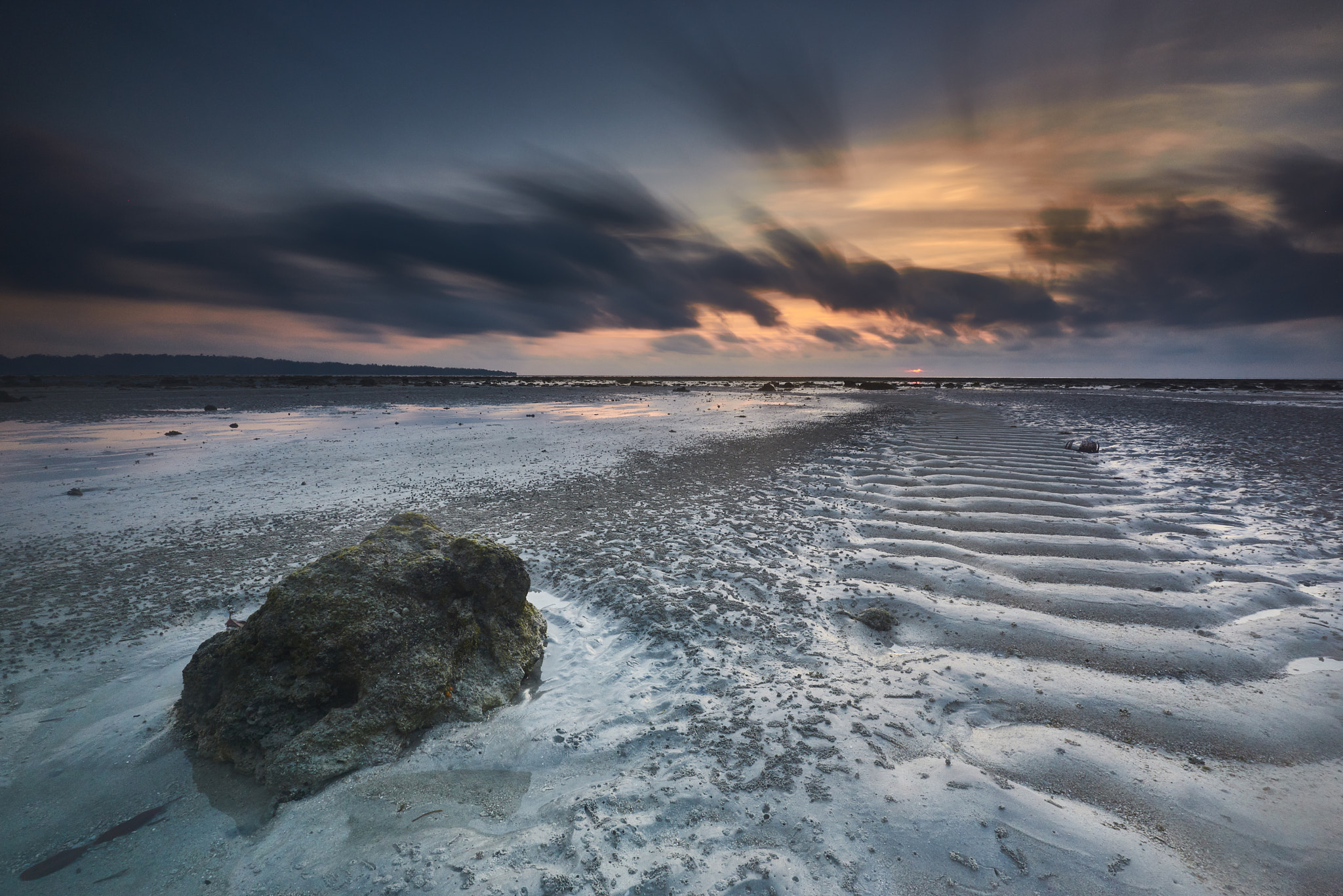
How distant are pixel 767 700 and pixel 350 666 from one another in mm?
3006

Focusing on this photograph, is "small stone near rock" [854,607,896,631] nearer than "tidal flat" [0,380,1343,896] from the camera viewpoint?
No

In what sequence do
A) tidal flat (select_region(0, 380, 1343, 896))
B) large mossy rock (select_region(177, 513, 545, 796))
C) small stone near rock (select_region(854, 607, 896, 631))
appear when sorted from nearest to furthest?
1. tidal flat (select_region(0, 380, 1343, 896))
2. large mossy rock (select_region(177, 513, 545, 796))
3. small stone near rock (select_region(854, 607, 896, 631))

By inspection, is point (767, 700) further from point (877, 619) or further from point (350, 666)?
point (350, 666)

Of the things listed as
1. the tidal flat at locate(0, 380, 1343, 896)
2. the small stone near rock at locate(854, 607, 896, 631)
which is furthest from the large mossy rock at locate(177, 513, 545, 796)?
the small stone near rock at locate(854, 607, 896, 631)

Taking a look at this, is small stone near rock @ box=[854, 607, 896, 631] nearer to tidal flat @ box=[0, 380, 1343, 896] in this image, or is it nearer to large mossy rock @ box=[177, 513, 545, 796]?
tidal flat @ box=[0, 380, 1343, 896]

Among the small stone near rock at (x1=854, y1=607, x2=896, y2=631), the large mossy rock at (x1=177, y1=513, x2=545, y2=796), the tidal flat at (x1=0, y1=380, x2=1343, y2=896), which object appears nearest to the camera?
the tidal flat at (x1=0, y1=380, x2=1343, y2=896)

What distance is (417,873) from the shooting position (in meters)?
2.55

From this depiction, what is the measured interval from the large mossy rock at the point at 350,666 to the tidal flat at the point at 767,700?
0.19 m

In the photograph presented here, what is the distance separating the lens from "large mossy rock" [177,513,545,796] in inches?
132

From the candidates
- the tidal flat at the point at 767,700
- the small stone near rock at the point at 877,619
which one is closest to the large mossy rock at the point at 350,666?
the tidal flat at the point at 767,700

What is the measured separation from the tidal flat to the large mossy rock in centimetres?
19

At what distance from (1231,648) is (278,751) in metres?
7.24

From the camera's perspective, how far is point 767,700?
3859 millimetres

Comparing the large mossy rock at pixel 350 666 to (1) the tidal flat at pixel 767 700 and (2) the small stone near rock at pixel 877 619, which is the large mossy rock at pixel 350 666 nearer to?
(1) the tidal flat at pixel 767 700
